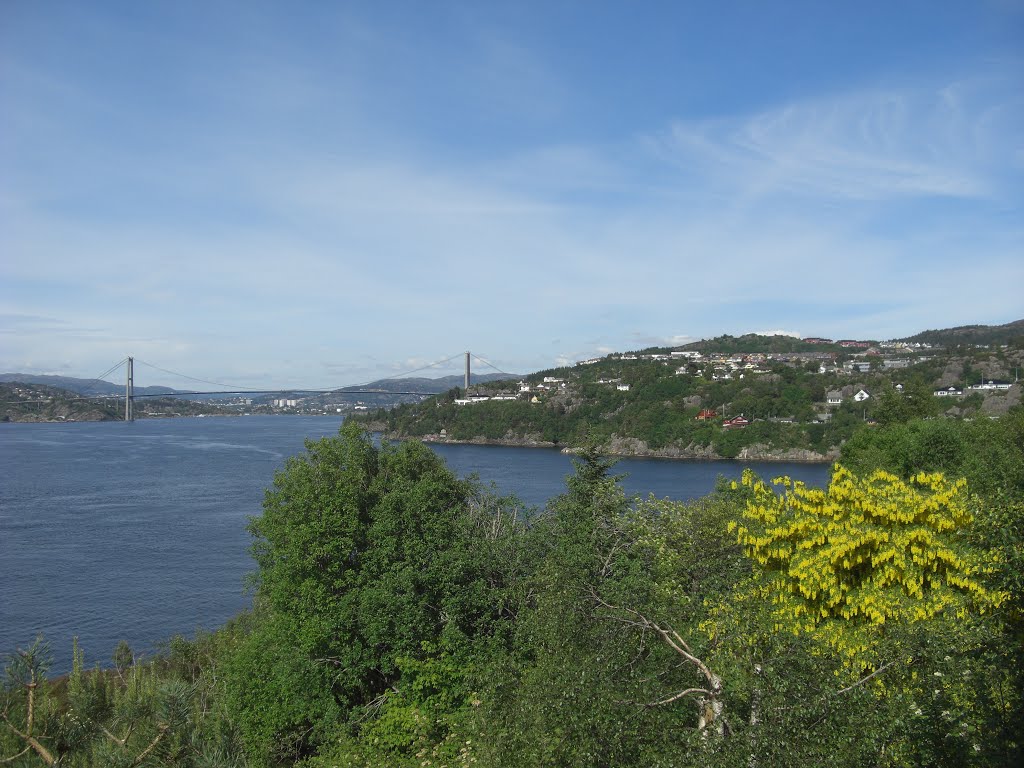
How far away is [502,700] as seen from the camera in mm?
4473

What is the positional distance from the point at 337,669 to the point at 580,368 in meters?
83.0

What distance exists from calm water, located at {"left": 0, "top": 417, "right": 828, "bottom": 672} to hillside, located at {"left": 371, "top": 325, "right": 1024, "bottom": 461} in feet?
14.8

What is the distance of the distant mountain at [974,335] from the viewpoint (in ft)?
294

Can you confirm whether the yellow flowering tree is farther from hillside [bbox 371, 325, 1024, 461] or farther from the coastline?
the coastline

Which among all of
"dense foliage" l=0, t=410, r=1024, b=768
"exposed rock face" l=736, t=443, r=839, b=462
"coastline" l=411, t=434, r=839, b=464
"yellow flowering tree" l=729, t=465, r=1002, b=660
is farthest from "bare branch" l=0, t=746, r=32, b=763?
"exposed rock face" l=736, t=443, r=839, b=462

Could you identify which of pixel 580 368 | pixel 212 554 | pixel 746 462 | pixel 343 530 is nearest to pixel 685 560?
pixel 343 530

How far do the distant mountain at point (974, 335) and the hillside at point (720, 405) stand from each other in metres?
21.8

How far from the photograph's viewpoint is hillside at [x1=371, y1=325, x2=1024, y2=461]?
44.2m

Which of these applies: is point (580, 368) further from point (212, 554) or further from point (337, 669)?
point (337, 669)

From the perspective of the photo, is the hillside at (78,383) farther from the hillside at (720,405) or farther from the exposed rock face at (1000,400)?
the exposed rock face at (1000,400)

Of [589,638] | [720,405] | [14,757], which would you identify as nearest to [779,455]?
[720,405]

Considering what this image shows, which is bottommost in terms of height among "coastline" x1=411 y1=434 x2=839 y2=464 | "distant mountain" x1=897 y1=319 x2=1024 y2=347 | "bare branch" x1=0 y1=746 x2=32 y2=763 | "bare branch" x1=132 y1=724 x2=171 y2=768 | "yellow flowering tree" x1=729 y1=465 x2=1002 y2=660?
"coastline" x1=411 y1=434 x2=839 y2=464

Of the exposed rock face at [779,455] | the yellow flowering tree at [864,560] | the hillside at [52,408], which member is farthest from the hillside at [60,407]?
the yellow flowering tree at [864,560]

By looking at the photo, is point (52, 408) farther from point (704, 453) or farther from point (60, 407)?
point (704, 453)
